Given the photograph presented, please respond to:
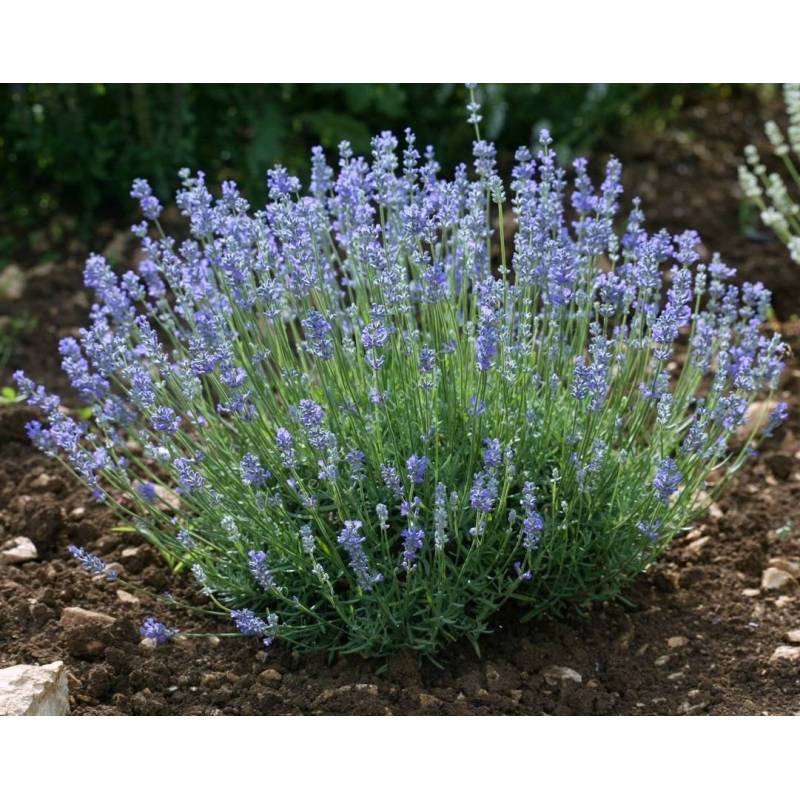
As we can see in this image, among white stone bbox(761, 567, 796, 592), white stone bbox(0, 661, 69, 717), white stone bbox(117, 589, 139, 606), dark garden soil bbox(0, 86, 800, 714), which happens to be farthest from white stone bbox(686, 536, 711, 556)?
white stone bbox(0, 661, 69, 717)

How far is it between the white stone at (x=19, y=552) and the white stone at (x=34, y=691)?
2.15ft

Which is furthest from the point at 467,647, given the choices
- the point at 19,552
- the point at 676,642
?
the point at 19,552

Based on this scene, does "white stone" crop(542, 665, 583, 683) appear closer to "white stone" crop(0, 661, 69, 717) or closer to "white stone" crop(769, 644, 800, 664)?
"white stone" crop(769, 644, 800, 664)

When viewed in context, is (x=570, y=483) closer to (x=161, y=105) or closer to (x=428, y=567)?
(x=428, y=567)

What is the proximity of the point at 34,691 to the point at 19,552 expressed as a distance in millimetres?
843

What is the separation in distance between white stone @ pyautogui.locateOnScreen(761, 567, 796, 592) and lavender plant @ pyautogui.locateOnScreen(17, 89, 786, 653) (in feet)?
1.46

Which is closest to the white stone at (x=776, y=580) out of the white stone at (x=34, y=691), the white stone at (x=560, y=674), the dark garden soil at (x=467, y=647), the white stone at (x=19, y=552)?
the dark garden soil at (x=467, y=647)

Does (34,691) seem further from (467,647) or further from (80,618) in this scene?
(467,647)

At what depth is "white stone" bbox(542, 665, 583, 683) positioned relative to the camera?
3.02m

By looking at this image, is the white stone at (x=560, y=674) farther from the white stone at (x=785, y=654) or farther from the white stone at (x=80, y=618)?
the white stone at (x=80, y=618)

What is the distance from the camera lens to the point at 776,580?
353 cm

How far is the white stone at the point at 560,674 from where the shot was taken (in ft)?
9.90
